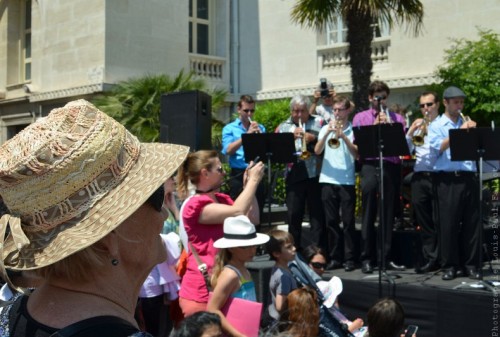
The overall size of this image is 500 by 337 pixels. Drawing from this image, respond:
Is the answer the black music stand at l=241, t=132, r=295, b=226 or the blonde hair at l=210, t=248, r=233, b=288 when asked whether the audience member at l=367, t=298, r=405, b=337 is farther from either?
the black music stand at l=241, t=132, r=295, b=226

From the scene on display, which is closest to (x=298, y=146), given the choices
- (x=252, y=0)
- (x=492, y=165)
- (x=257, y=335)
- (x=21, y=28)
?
(x=492, y=165)

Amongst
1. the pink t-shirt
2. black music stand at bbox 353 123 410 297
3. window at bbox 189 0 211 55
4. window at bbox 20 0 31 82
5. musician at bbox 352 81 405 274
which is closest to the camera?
the pink t-shirt

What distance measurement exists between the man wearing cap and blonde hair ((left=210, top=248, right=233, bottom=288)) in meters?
3.38

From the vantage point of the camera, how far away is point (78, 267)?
1754 mm

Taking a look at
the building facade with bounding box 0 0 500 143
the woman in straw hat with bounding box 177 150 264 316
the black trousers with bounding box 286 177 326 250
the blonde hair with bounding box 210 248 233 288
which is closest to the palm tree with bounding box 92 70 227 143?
the building facade with bounding box 0 0 500 143

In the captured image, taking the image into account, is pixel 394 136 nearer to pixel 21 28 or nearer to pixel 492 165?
pixel 492 165

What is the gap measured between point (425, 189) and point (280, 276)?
2843 mm

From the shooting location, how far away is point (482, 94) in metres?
13.1

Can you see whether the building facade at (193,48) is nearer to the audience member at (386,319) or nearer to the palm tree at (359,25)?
the palm tree at (359,25)

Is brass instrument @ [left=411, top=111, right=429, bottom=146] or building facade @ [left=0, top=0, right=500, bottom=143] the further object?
building facade @ [left=0, top=0, right=500, bottom=143]

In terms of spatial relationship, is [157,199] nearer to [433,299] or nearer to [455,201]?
[433,299]

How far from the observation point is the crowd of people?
1705 millimetres

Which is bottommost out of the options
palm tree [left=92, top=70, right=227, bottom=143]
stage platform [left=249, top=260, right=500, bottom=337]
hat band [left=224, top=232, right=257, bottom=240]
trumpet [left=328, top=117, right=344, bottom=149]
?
stage platform [left=249, top=260, right=500, bottom=337]

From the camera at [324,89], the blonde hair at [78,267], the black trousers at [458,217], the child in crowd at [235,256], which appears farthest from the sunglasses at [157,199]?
the camera at [324,89]
